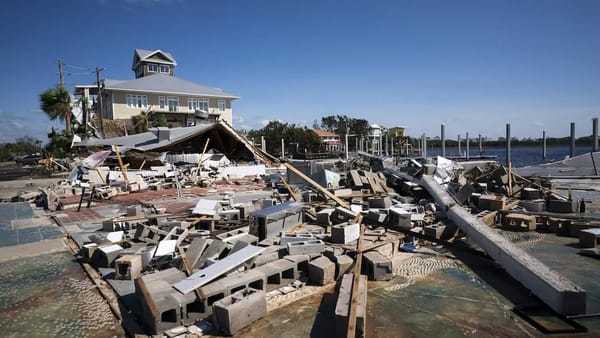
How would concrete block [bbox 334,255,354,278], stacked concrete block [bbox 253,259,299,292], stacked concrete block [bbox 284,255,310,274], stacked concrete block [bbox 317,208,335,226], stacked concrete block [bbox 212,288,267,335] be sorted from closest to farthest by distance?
stacked concrete block [bbox 212,288,267,335] → stacked concrete block [bbox 253,259,299,292] → concrete block [bbox 334,255,354,278] → stacked concrete block [bbox 284,255,310,274] → stacked concrete block [bbox 317,208,335,226]

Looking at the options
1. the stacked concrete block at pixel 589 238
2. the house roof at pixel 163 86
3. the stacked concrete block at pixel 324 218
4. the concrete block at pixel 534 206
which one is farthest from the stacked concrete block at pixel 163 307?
the house roof at pixel 163 86

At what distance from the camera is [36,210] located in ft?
36.0

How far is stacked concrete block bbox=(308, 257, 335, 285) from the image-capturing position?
469cm

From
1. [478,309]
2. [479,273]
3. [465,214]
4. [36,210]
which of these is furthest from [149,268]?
[36,210]

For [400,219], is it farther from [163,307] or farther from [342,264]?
[163,307]

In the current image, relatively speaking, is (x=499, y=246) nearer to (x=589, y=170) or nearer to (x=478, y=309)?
(x=478, y=309)

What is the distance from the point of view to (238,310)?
3596mm

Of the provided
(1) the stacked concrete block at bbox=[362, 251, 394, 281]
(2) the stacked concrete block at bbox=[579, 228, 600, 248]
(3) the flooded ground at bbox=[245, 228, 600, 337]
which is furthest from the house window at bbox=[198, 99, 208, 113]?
(2) the stacked concrete block at bbox=[579, 228, 600, 248]

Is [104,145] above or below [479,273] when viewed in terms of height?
above

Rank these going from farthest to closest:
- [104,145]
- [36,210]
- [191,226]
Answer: [104,145] < [36,210] < [191,226]

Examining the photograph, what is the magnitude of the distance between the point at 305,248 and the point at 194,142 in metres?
22.5

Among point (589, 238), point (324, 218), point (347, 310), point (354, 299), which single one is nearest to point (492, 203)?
point (589, 238)

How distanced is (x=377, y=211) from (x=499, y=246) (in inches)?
113

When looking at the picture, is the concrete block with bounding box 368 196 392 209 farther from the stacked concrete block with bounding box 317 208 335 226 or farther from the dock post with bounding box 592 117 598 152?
the dock post with bounding box 592 117 598 152
